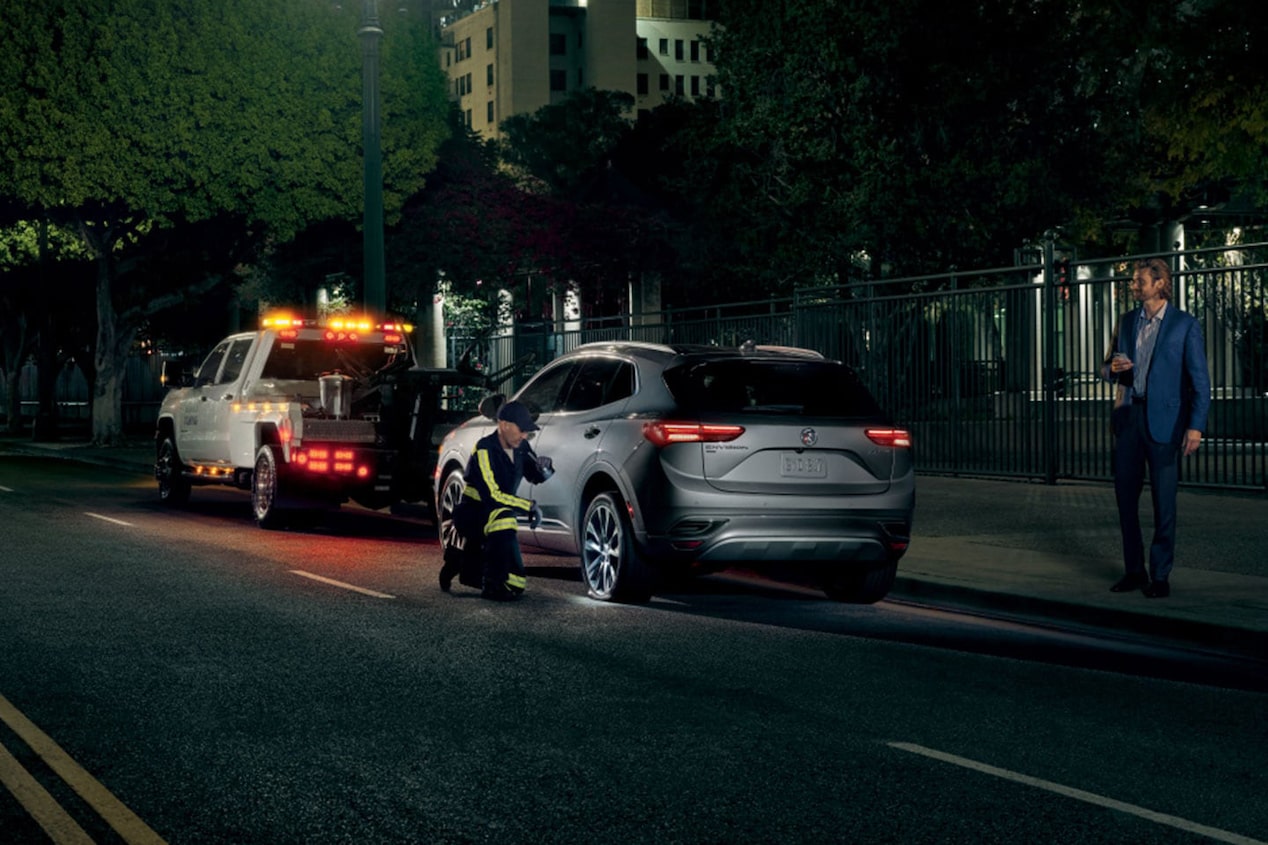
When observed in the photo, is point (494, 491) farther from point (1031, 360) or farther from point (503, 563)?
point (1031, 360)

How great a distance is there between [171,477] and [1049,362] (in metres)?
10.9

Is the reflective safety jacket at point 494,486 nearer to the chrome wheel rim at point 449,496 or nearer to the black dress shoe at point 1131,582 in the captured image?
the chrome wheel rim at point 449,496

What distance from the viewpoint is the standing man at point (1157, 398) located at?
36.6 feet

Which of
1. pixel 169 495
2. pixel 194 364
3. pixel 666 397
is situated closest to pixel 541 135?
pixel 194 364

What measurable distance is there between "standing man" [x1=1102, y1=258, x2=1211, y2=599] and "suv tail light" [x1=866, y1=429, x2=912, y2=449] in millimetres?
1379

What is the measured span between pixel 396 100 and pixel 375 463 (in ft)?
73.5

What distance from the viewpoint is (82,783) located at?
21.8 ft

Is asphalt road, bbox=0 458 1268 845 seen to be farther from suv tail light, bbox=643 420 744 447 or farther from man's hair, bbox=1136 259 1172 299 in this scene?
man's hair, bbox=1136 259 1172 299

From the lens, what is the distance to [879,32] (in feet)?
101

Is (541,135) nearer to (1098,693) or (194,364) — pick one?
(194,364)

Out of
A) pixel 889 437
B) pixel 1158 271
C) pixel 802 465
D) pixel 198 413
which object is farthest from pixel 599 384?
pixel 198 413

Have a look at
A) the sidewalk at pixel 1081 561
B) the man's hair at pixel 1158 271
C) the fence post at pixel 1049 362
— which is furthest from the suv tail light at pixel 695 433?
the fence post at pixel 1049 362

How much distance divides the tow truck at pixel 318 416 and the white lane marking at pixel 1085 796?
36.1 feet

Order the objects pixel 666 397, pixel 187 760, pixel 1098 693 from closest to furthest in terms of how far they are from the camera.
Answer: pixel 187 760
pixel 1098 693
pixel 666 397
